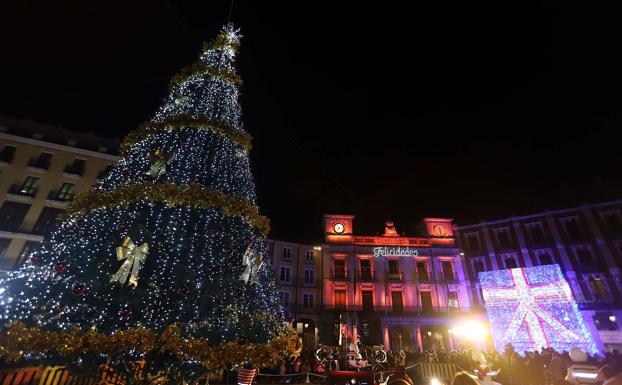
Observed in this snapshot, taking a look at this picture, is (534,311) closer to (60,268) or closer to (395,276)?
(395,276)

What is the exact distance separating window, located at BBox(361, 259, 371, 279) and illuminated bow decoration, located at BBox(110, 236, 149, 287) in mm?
28539

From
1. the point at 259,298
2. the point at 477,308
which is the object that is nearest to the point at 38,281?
the point at 259,298

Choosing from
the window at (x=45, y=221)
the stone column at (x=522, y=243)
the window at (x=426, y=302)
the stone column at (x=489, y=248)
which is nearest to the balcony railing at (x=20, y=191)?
the window at (x=45, y=221)

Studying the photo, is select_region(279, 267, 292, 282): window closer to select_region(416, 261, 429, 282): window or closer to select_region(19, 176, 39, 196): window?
select_region(416, 261, 429, 282): window

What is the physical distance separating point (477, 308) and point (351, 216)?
1620 centimetres

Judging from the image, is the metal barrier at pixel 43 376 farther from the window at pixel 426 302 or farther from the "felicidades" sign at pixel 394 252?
the window at pixel 426 302

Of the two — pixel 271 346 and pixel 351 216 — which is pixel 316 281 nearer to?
pixel 351 216

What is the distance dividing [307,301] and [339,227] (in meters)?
9.01

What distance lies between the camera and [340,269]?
31.6 metres

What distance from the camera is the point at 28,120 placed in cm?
2758

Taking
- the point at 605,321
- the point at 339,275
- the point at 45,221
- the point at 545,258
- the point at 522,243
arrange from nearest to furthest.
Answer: the point at 45,221
the point at 605,321
the point at 545,258
the point at 522,243
the point at 339,275

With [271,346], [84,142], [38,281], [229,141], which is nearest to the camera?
[38,281]

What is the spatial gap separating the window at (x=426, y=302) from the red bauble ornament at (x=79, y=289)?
31262 millimetres

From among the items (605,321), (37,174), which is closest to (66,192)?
(37,174)
